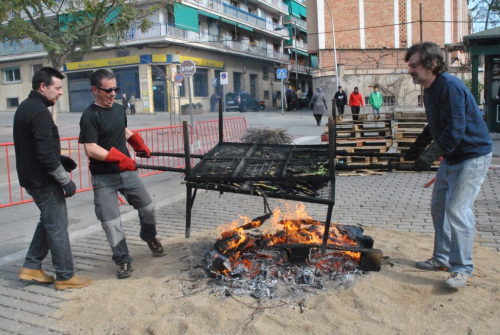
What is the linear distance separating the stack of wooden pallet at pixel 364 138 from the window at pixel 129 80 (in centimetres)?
2904

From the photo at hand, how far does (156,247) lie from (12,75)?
4557 cm

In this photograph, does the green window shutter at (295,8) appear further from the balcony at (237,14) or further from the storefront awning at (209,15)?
the storefront awning at (209,15)

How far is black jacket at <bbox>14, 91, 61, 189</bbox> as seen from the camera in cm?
365

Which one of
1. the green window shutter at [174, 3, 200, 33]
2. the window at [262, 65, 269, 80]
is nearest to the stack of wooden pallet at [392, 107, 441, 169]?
the green window shutter at [174, 3, 200, 33]

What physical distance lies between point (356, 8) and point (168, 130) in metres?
36.2

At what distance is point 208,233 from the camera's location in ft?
17.9

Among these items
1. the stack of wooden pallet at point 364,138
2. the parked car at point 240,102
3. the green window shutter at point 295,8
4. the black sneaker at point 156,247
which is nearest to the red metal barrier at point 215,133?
the stack of wooden pallet at point 364,138

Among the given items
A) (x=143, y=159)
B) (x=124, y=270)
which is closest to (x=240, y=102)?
(x=143, y=159)

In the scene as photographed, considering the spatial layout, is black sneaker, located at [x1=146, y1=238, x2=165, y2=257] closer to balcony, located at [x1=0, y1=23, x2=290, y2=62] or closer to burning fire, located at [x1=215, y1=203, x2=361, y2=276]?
burning fire, located at [x1=215, y1=203, x2=361, y2=276]

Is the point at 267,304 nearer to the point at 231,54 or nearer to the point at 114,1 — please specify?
the point at 114,1

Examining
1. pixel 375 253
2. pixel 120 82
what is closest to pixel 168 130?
pixel 375 253

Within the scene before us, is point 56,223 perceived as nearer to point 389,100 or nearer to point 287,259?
point 287,259

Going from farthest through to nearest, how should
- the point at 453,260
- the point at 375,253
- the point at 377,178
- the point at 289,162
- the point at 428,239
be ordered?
the point at 377,178 → the point at 428,239 → the point at 289,162 → the point at 375,253 → the point at 453,260

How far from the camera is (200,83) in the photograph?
4022 cm
